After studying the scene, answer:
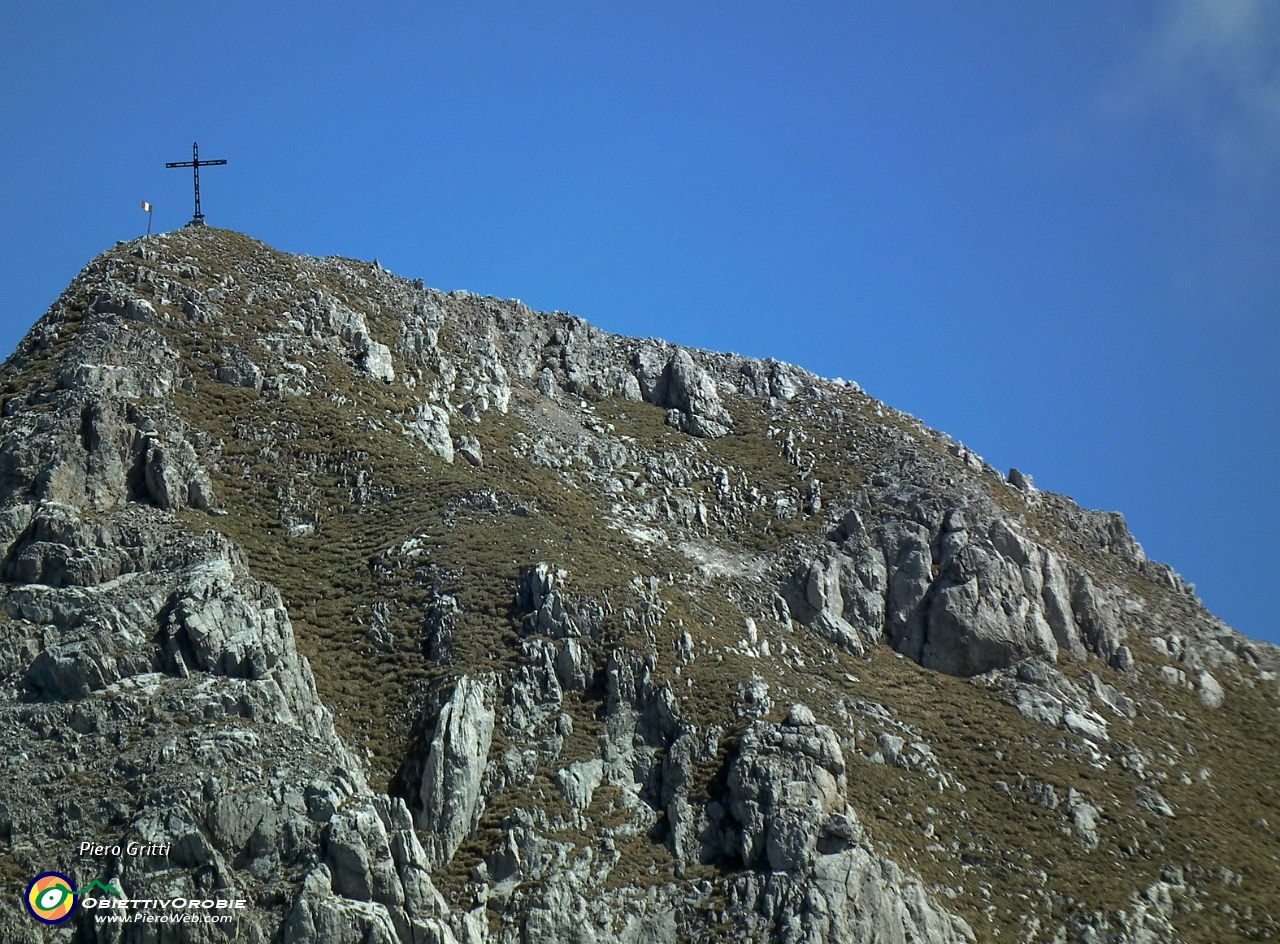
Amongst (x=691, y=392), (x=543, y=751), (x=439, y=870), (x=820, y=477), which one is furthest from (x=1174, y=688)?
(x=439, y=870)

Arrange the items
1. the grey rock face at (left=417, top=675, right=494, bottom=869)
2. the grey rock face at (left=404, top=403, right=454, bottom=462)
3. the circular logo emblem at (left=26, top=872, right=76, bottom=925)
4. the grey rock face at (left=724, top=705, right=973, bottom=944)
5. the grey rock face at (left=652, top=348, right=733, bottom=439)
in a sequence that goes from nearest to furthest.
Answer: the circular logo emblem at (left=26, top=872, right=76, bottom=925) < the grey rock face at (left=724, top=705, right=973, bottom=944) < the grey rock face at (left=417, top=675, right=494, bottom=869) < the grey rock face at (left=404, top=403, right=454, bottom=462) < the grey rock face at (left=652, top=348, right=733, bottom=439)

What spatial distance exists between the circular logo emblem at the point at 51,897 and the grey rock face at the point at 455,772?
17.1 m

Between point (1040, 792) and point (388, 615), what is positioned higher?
point (388, 615)

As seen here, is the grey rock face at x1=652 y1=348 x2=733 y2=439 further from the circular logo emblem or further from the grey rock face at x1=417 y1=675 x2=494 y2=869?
the circular logo emblem

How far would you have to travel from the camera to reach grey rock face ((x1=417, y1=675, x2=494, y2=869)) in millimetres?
73625

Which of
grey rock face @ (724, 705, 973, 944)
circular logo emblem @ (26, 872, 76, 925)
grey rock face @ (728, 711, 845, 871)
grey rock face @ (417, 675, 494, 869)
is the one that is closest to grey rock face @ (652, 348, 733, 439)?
grey rock face @ (728, 711, 845, 871)

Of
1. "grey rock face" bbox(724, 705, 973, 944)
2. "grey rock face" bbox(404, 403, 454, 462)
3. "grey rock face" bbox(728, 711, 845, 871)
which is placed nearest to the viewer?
"grey rock face" bbox(724, 705, 973, 944)

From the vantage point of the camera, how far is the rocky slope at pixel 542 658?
68500mm

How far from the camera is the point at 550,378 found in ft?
386

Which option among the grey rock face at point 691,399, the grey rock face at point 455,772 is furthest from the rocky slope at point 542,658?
the grey rock face at point 691,399

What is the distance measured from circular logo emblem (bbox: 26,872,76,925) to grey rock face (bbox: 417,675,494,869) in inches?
672

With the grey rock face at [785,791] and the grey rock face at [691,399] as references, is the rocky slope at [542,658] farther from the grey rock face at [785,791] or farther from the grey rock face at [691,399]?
the grey rock face at [691,399]

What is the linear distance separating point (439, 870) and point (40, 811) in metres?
18.6

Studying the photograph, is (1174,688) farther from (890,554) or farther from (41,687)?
(41,687)
